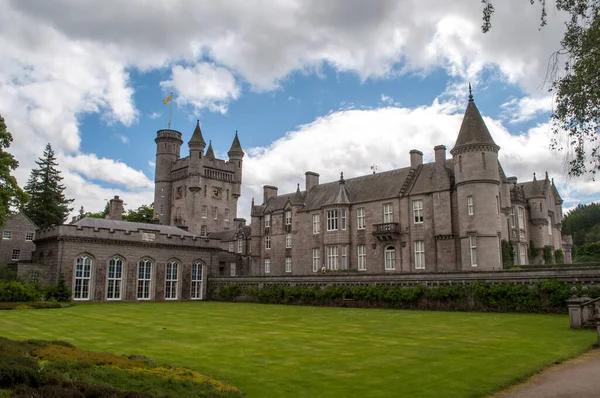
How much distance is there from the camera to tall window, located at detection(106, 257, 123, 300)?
4310 cm

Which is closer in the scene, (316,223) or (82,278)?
(82,278)

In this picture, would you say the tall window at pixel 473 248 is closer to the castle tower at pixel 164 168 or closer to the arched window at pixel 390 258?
the arched window at pixel 390 258

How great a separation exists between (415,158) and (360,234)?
8623mm

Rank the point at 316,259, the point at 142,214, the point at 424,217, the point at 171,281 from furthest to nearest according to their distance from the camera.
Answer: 1. the point at 142,214
2. the point at 316,259
3. the point at 171,281
4. the point at 424,217

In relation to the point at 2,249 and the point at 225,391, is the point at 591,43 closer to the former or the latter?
the point at 225,391

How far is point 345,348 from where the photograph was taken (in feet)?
47.4

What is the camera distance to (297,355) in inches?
523

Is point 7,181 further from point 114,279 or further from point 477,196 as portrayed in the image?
point 477,196

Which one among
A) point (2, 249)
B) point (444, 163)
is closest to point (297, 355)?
point (444, 163)

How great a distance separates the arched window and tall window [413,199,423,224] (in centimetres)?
348

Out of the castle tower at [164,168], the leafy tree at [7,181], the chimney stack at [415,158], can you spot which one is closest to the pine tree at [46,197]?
the castle tower at [164,168]

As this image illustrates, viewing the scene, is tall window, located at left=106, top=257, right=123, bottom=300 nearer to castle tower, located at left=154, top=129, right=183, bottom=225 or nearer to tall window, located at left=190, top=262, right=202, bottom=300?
tall window, located at left=190, top=262, right=202, bottom=300

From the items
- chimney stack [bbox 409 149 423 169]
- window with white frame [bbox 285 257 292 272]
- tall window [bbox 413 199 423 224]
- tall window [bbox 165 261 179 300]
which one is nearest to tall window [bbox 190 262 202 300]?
tall window [bbox 165 261 179 300]

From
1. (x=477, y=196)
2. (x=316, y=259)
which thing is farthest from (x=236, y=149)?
(x=477, y=196)
